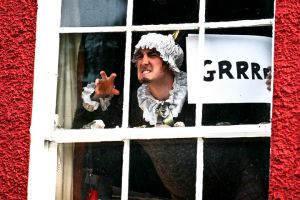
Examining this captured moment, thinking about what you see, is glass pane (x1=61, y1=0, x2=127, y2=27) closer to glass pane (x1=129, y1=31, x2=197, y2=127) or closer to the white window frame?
the white window frame

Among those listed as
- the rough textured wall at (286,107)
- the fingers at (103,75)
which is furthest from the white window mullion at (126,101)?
the rough textured wall at (286,107)

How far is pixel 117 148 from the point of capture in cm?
661

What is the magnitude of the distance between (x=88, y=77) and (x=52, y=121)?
346 mm

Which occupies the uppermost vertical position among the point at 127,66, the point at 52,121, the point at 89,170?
the point at 127,66

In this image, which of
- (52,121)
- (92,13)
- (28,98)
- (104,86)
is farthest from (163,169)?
(92,13)

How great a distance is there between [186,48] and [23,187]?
126cm

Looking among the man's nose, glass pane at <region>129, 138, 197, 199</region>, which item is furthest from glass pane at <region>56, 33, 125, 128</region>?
glass pane at <region>129, 138, 197, 199</region>

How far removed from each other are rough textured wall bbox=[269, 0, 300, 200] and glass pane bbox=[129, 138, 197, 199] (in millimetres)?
525

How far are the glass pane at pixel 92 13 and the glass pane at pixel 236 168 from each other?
3.27ft

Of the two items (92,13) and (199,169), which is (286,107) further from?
(92,13)

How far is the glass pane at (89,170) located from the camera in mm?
6609

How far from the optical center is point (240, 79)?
6.46 m

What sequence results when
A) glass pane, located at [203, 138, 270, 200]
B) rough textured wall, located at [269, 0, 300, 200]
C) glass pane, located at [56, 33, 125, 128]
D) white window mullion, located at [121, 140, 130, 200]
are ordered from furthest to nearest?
glass pane, located at [56, 33, 125, 128]
white window mullion, located at [121, 140, 130, 200]
glass pane, located at [203, 138, 270, 200]
rough textured wall, located at [269, 0, 300, 200]

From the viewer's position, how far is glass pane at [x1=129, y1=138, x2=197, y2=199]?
6438mm
